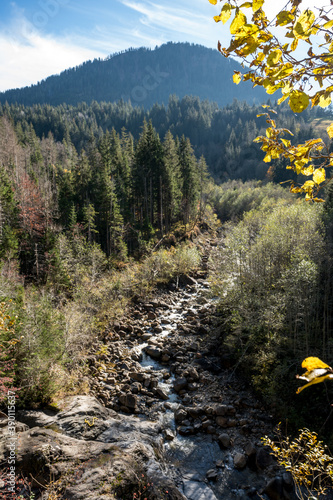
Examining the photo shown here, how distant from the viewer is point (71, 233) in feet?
88.5

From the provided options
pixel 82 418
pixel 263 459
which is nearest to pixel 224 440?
pixel 263 459

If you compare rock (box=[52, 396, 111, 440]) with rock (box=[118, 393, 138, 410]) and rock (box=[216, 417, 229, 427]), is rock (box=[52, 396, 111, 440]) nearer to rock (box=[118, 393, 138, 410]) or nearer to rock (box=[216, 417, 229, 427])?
rock (box=[118, 393, 138, 410])

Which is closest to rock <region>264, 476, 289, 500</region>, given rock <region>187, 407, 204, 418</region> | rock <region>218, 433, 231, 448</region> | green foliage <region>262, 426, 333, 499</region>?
rock <region>218, 433, 231, 448</region>

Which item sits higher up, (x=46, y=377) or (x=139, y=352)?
(x=46, y=377)

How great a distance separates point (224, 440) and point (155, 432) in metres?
2.49

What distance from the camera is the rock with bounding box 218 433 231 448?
31.2 feet

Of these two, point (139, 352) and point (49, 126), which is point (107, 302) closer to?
point (139, 352)

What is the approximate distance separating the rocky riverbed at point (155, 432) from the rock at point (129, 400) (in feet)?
0.13

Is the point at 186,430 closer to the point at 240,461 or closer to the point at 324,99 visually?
the point at 240,461

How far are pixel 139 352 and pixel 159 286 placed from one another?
30.4ft

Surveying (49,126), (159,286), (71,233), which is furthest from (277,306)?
(49,126)

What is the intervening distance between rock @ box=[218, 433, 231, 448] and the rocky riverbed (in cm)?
3

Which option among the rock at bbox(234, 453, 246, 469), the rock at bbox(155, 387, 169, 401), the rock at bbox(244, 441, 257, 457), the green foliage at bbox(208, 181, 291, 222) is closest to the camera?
the rock at bbox(234, 453, 246, 469)

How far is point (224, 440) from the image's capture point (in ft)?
31.5
